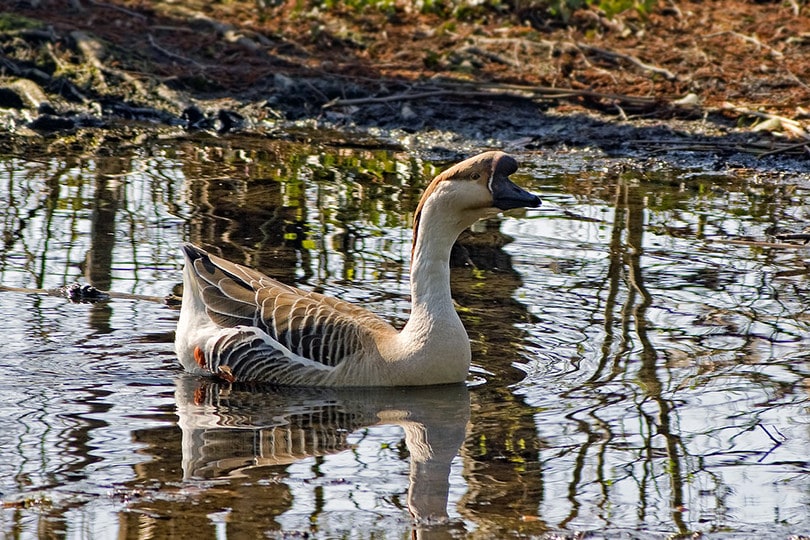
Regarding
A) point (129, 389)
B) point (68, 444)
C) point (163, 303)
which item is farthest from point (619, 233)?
point (68, 444)

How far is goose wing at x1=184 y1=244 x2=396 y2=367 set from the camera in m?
6.62

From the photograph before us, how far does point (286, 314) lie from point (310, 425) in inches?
37.6

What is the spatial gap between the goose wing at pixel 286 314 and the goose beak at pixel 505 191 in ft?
3.20

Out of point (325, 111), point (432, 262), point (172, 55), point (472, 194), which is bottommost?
point (432, 262)

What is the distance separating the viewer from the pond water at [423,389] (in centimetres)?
489

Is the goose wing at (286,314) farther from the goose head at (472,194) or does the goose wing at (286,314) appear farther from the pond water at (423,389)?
the goose head at (472,194)

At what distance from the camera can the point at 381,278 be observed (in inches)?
333

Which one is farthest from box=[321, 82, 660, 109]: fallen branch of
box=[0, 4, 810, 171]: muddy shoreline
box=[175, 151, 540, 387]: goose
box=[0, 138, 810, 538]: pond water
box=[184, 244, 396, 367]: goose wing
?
box=[175, 151, 540, 387]: goose

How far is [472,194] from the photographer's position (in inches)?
254

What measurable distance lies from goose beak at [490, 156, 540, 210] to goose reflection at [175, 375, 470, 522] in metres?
1.02

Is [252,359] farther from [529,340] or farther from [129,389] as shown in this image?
[529,340]

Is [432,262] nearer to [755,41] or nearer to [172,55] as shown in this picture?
[172,55]

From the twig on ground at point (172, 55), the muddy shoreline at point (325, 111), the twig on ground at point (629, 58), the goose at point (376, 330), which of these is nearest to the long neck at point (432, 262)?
the goose at point (376, 330)

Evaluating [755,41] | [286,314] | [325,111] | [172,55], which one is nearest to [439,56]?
[325,111]
